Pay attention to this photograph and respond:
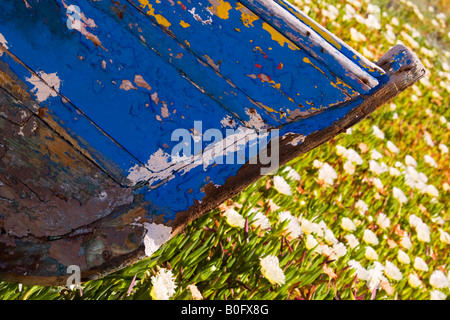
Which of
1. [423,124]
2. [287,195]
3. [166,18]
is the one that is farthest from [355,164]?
[166,18]

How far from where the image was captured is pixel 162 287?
1.35 metres

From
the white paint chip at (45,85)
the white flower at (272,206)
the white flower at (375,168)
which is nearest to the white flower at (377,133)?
the white flower at (375,168)

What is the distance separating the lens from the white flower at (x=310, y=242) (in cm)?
191

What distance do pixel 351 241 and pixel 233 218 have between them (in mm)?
826

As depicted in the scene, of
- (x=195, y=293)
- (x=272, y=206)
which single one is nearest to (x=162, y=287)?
(x=195, y=293)

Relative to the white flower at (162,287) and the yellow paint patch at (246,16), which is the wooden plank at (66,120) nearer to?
the white flower at (162,287)

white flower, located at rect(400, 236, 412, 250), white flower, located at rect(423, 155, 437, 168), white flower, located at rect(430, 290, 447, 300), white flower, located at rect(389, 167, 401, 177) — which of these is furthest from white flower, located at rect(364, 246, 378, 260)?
white flower, located at rect(423, 155, 437, 168)

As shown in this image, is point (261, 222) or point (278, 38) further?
point (261, 222)

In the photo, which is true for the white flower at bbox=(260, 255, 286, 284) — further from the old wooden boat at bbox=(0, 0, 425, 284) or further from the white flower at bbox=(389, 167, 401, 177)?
the white flower at bbox=(389, 167, 401, 177)

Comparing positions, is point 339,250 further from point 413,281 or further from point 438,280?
point 438,280

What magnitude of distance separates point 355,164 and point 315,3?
2396 mm

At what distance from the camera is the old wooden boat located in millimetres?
1163

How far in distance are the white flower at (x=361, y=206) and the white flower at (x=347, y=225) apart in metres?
0.23

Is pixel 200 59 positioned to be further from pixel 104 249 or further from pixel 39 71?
pixel 104 249
